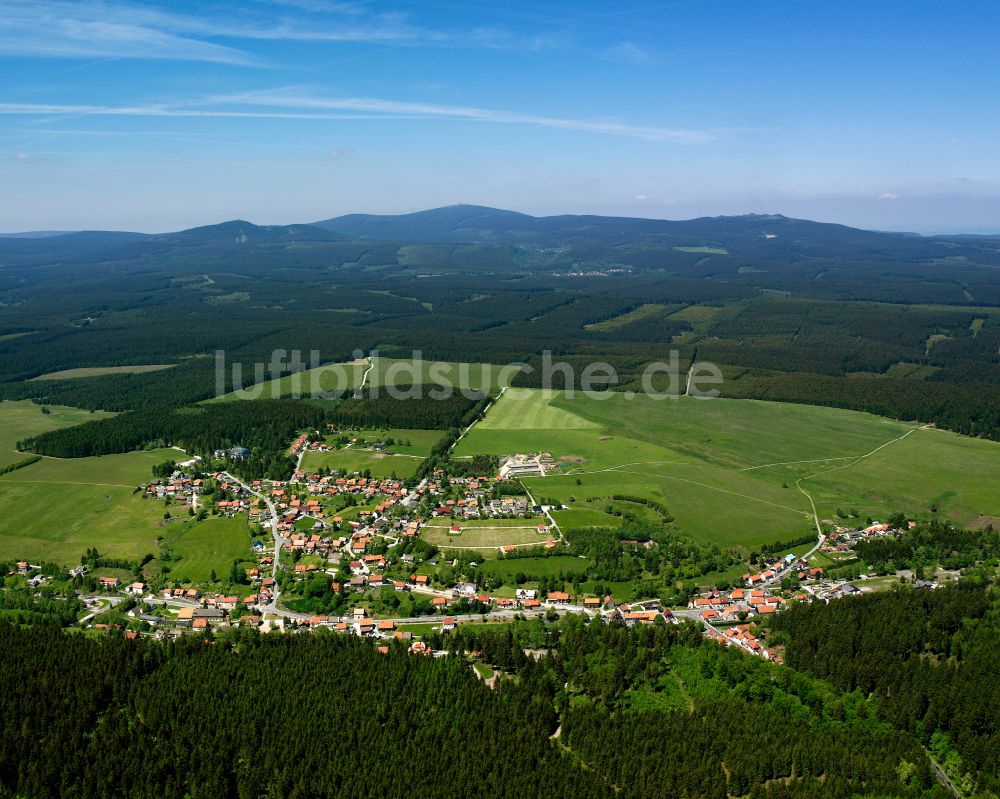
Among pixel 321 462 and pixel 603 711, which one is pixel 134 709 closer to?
pixel 603 711

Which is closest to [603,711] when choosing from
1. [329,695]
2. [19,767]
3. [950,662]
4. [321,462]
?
[329,695]

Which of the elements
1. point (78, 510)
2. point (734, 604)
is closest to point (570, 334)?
point (78, 510)

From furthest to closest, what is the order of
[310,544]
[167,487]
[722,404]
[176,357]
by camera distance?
[176,357]
[722,404]
[167,487]
[310,544]

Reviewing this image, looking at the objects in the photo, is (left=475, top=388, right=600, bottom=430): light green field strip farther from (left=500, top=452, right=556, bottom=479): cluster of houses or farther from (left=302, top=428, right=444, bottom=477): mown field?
(left=500, top=452, right=556, bottom=479): cluster of houses

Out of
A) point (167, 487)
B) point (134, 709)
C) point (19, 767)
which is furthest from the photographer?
point (167, 487)

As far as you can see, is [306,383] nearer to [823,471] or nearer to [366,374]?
[366,374]

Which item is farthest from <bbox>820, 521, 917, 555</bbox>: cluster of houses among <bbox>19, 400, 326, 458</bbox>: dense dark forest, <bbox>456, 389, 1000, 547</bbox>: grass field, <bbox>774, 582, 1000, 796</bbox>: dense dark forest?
<bbox>19, 400, 326, 458</bbox>: dense dark forest
